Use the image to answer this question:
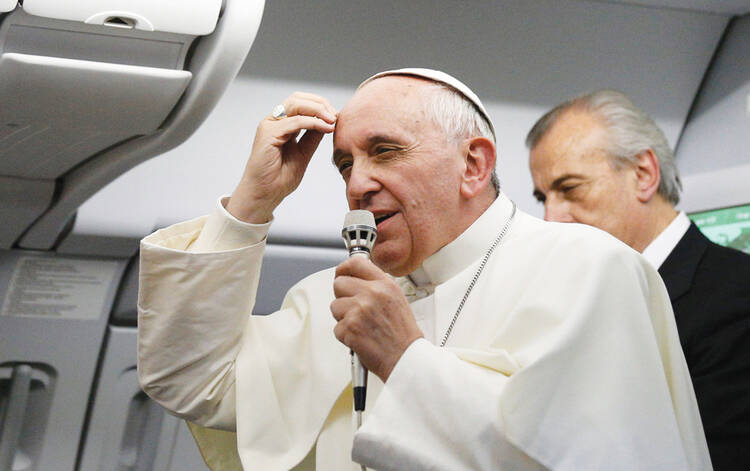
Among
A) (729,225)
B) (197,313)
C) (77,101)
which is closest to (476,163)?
(197,313)

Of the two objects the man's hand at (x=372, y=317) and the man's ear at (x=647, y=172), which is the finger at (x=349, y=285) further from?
the man's ear at (x=647, y=172)

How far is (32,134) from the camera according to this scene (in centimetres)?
274

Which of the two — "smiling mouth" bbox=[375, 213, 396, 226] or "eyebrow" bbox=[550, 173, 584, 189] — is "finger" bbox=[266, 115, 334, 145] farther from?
"eyebrow" bbox=[550, 173, 584, 189]

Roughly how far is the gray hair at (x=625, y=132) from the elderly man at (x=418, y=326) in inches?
43.5

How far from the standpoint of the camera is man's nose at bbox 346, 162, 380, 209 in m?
2.24

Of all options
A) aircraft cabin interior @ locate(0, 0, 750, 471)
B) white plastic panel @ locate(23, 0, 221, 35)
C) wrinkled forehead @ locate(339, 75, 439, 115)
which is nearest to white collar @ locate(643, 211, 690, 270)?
aircraft cabin interior @ locate(0, 0, 750, 471)

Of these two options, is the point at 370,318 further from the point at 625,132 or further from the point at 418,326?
the point at 625,132

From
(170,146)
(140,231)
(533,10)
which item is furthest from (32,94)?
(533,10)

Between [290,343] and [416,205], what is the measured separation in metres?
0.55

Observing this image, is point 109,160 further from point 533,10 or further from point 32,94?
point 533,10

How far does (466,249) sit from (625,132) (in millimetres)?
1343

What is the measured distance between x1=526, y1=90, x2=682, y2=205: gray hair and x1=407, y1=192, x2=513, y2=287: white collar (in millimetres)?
1169

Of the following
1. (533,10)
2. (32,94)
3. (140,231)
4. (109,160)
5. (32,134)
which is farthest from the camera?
(533,10)

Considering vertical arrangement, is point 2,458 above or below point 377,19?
below
